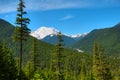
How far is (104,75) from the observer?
69688mm

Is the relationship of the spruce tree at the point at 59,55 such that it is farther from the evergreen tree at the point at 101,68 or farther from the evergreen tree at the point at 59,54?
the evergreen tree at the point at 101,68

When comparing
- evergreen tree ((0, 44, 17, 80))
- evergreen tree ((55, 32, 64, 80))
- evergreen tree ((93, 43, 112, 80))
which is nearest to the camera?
evergreen tree ((0, 44, 17, 80))

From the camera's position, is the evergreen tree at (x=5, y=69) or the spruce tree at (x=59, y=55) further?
the spruce tree at (x=59, y=55)

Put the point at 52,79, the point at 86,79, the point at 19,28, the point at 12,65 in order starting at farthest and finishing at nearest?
the point at 86,79 → the point at 52,79 → the point at 12,65 → the point at 19,28

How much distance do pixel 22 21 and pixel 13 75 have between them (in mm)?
9443

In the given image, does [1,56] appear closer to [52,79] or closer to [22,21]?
[22,21]

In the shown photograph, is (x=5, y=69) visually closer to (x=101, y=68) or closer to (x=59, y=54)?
(x=59, y=54)

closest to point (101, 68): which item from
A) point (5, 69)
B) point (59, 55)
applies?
point (59, 55)

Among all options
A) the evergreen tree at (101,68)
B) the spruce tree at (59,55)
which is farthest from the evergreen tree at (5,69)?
the evergreen tree at (101,68)

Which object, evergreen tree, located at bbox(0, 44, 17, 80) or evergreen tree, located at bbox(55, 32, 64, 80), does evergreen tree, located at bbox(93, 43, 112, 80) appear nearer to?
evergreen tree, located at bbox(55, 32, 64, 80)

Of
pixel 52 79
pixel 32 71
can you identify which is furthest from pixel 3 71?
pixel 52 79

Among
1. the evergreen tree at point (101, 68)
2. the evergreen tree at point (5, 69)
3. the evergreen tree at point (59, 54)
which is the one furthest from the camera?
the evergreen tree at point (101, 68)

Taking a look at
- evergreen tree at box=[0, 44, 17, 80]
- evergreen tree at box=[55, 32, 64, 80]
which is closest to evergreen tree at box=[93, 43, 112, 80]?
evergreen tree at box=[55, 32, 64, 80]

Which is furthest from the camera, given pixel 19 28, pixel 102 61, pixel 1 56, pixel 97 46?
pixel 97 46
